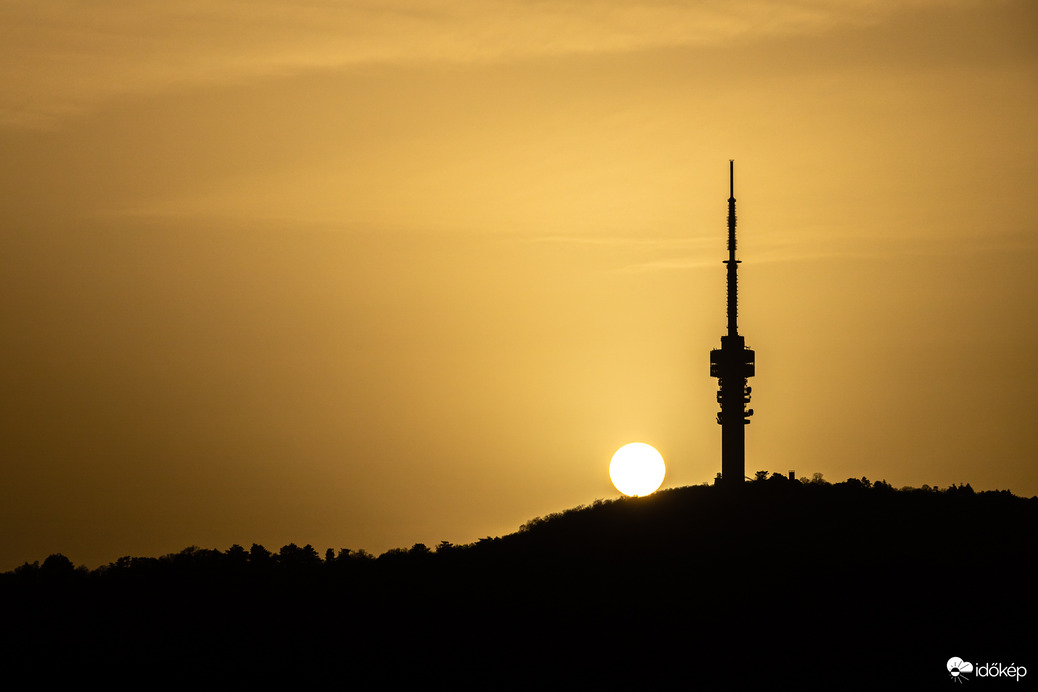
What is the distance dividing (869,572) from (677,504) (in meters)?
22.0

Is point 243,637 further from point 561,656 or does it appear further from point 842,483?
point 842,483

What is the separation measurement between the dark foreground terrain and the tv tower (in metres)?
6.66

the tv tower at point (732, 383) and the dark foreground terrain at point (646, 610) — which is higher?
the tv tower at point (732, 383)

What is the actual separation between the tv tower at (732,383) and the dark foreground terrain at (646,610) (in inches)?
262

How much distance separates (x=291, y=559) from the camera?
156 meters

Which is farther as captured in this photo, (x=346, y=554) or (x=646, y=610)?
(x=346, y=554)

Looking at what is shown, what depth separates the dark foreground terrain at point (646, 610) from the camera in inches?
4141

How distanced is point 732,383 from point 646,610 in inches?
1366

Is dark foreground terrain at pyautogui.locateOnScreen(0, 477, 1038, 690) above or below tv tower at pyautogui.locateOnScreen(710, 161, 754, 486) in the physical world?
below

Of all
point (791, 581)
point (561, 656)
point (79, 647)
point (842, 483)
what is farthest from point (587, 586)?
point (79, 647)

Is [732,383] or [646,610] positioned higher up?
[732,383]

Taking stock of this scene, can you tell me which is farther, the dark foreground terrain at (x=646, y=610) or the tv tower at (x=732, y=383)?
the tv tower at (x=732, y=383)

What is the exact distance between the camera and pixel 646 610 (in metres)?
115

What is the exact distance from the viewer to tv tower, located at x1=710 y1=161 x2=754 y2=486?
455 ft
